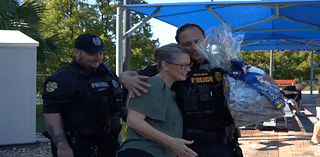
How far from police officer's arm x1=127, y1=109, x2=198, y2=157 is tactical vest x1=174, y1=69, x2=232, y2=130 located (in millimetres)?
371

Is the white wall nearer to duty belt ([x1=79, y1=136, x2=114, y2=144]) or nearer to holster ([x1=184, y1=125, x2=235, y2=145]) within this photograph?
duty belt ([x1=79, y1=136, x2=114, y2=144])

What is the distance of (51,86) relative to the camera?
316cm

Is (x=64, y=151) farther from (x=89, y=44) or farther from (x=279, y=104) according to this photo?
(x=279, y=104)

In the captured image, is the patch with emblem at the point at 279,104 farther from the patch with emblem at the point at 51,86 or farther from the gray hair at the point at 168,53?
the patch with emblem at the point at 51,86

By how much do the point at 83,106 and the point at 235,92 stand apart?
1141 millimetres

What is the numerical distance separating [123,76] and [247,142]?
229 inches

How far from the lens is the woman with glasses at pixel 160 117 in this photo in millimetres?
2355

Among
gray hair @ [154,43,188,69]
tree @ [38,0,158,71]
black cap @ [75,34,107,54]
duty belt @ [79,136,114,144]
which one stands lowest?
duty belt @ [79,136,114,144]

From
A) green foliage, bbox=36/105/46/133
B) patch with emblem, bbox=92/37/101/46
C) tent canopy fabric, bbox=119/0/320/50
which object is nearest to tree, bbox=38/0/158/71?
green foliage, bbox=36/105/46/133

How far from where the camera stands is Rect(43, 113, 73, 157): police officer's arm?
313 centimetres

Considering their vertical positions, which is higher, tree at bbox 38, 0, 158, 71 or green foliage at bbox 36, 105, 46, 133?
tree at bbox 38, 0, 158, 71

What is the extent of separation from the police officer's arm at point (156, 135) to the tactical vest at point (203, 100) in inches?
14.6

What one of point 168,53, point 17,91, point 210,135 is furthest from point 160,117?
point 17,91

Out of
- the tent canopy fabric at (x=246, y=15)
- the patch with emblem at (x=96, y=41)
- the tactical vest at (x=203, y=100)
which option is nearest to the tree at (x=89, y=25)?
the tent canopy fabric at (x=246, y=15)
